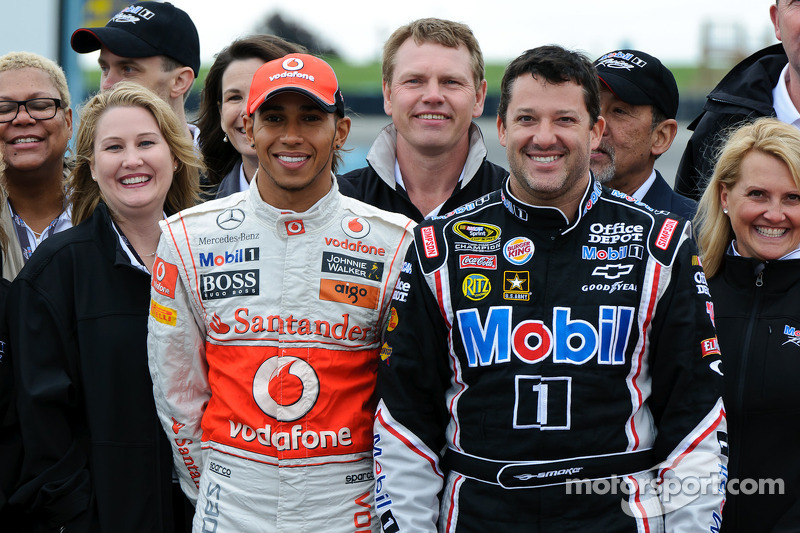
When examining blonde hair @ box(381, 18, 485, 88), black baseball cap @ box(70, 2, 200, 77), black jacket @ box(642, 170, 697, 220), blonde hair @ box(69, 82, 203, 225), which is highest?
black baseball cap @ box(70, 2, 200, 77)

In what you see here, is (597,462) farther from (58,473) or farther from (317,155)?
(58,473)

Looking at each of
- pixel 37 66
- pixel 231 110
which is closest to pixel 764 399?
pixel 231 110

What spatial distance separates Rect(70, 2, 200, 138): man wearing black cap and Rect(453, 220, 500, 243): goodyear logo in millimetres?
2597

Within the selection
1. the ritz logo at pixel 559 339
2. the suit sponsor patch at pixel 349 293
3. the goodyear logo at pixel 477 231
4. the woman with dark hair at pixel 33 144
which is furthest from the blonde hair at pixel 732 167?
the woman with dark hair at pixel 33 144

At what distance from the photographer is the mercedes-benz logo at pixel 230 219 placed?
3.02 m

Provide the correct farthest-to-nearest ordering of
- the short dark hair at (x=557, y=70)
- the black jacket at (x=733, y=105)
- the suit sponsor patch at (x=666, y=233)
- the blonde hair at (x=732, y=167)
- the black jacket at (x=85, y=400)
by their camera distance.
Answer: the black jacket at (x=733, y=105), the blonde hair at (x=732, y=167), the black jacket at (x=85, y=400), the short dark hair at (x=557, y=70), the suit sponsor patch at (x=666, y=233)

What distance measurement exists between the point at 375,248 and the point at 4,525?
176 cm

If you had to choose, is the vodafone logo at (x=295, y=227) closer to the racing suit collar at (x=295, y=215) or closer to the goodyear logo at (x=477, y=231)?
the racing suit collar at (x=295, y=215)

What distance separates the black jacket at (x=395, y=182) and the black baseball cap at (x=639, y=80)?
67 cm

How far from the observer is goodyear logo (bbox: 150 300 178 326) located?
300 centimetres

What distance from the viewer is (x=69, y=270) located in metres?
3.23

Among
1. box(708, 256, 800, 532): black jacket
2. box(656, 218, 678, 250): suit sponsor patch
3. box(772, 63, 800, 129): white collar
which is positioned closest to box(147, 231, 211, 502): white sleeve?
box(656, 218, 678, 250): suit sponsor patch

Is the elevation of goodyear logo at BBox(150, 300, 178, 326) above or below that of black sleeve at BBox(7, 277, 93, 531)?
above

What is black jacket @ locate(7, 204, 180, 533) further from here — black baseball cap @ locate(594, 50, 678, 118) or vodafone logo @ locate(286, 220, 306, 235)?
black baseball cap @ locate(594, 50, 678, 118)
